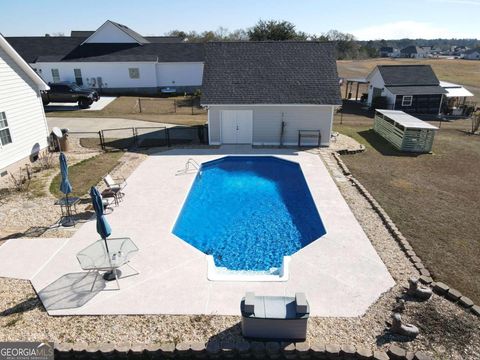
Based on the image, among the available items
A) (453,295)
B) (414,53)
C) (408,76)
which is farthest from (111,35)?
(414,53)

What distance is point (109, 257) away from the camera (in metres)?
9.52

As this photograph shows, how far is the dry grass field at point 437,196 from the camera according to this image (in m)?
10.6

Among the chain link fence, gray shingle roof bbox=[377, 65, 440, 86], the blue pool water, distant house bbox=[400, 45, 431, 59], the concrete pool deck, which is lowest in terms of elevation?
the blue pool water

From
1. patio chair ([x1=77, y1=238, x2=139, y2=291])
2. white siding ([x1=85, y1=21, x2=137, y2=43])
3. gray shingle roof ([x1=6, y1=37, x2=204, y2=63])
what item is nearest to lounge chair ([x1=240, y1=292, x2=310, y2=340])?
patio chair ([x1=77, y1=238, x2=139, y2=291])

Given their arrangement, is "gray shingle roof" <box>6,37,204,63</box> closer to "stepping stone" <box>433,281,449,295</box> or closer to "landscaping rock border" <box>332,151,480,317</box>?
"landscaping rock border" <box>332,151,480,317</box>

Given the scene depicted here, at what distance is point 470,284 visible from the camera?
9602 mm

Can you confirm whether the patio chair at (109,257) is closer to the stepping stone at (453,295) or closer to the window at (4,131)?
the stepping stone at (453,295)

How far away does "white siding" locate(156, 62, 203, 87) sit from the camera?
143 feet

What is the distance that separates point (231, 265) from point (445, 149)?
18723 millimetres

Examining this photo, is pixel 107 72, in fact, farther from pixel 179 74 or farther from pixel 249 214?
pixel 249 214

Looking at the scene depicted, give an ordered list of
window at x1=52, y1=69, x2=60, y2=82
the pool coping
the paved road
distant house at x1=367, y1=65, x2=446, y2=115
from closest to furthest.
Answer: the pool coping, the paved road, distant house at x1=367, y1=65, x2=446, y2=115, window at x1=52, y1=69, x2=60, y2=82

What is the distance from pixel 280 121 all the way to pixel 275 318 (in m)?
16.5

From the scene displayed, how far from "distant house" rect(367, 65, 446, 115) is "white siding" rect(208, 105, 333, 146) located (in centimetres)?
1670

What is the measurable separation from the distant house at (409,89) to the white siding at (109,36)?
3168 cm
